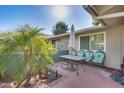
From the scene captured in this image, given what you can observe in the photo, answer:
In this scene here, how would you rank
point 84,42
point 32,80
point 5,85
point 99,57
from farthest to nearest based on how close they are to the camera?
point 84,42 → point 99,57 → point 32,80 → point 5,85

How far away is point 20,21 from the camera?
18.9 ft

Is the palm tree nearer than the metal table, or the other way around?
the palm tree

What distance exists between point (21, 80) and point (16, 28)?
1703 mm

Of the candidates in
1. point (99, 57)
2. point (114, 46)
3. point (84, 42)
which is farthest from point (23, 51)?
point (84, 42)

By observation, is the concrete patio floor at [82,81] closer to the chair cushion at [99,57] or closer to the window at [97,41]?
the chair cushion at [99,57]

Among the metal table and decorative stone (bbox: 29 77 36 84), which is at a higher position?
the metal table

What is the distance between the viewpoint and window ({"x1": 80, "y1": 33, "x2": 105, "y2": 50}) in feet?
27.7

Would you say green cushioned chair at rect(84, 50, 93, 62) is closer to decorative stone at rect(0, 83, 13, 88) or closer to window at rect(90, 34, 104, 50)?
window at rect(90, 34, 104, 50)

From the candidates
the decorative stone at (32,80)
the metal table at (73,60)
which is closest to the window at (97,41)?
the metal table at (73,60)

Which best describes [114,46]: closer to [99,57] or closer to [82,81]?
[99,57]

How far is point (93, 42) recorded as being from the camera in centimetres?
898

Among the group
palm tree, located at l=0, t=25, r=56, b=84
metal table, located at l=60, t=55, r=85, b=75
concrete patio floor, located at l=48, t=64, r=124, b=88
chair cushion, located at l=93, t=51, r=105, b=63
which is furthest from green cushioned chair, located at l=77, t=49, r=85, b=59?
palm tree, located at l=0, t=25, r=56, b=84
